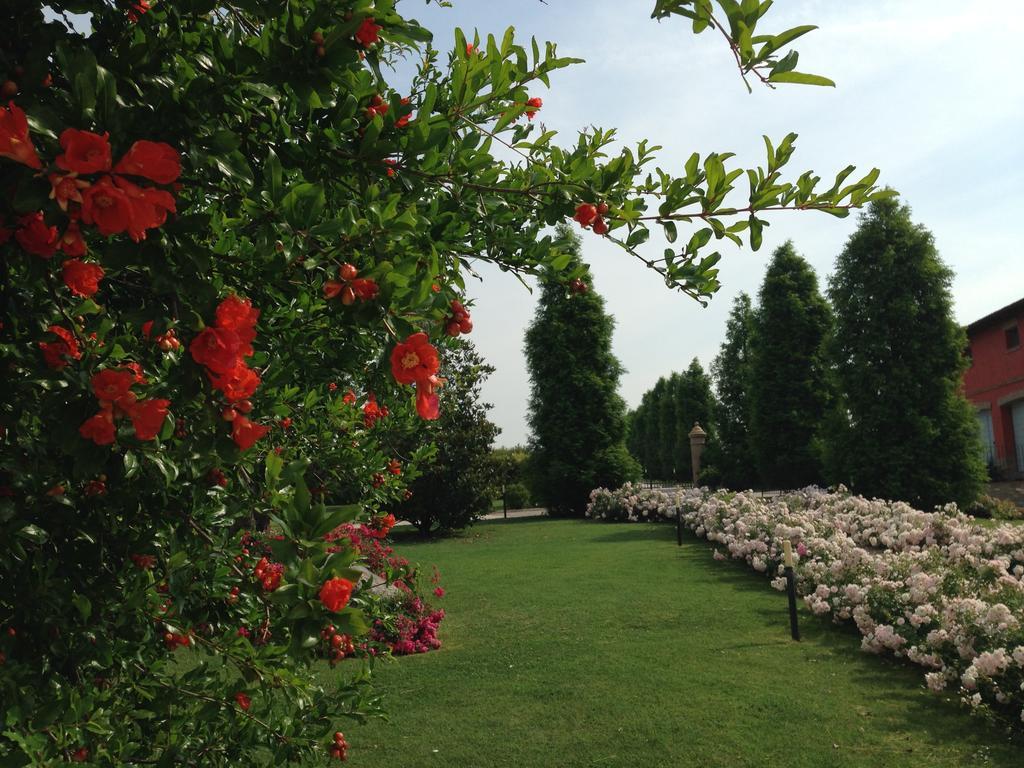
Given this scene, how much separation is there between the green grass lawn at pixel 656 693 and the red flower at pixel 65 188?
4.67 m

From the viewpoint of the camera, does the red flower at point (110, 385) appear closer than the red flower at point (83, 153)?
No

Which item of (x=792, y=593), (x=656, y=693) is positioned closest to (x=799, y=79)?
(x=656, y=693)

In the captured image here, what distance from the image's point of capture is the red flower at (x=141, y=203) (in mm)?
989

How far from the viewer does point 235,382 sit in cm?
117

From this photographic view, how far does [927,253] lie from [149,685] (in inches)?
746

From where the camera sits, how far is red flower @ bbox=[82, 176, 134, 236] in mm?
978

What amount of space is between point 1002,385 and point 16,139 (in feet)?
Result: 92.0

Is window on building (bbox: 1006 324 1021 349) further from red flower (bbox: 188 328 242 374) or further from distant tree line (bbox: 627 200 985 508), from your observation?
red flower (bbox: 188 328 242 374)

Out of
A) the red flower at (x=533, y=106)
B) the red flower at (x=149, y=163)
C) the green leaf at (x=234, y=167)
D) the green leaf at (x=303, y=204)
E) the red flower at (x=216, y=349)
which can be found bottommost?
the red flower at (x=216, y=349)

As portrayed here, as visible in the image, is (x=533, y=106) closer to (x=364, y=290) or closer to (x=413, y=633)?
(x=364, y=290)

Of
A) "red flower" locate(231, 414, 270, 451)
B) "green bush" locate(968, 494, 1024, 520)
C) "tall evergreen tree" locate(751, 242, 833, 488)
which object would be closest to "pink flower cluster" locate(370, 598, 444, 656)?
"red flower" locate(231, 414, 270, 451)

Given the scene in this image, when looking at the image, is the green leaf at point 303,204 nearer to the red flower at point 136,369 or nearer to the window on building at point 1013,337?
the red flower at point 136,369

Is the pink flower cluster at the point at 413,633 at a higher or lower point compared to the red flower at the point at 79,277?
lower

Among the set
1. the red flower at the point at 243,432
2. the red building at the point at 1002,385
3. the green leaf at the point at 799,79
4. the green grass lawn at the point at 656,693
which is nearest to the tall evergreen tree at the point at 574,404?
the red building at the point at 1002,385
